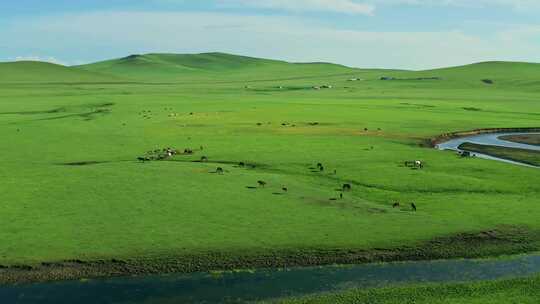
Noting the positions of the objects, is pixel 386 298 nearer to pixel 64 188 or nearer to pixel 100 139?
pixel 64 188

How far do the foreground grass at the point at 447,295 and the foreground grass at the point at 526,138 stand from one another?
45.2 m

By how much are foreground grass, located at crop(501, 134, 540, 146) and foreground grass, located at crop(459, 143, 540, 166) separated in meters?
6.90

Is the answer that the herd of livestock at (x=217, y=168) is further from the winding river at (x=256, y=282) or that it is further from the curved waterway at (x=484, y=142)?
the curved waterway at (x=484, y=142)

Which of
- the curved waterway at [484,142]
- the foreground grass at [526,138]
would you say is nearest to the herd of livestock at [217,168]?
the curved waterway at [484,142]

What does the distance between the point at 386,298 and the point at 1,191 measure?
25520mm

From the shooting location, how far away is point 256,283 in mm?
23062

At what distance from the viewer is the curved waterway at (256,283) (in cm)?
2162

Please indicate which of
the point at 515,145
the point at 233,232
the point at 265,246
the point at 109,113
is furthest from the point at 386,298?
the point at 109,113

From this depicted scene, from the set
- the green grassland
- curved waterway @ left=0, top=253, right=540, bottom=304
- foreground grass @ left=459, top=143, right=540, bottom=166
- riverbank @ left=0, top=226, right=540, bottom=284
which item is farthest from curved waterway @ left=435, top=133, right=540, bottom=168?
curved waterway @ left=0, top=253, right=540, bottom=304

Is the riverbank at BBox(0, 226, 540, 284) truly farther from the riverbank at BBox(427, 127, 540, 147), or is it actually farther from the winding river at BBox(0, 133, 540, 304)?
the riverbank at BBox(427, 127, 540, 147)

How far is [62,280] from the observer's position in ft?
75.9

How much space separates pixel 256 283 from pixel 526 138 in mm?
54405

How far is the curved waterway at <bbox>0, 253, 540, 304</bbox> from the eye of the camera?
2162cm

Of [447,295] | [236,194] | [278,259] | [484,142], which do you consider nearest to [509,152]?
[484,142]
